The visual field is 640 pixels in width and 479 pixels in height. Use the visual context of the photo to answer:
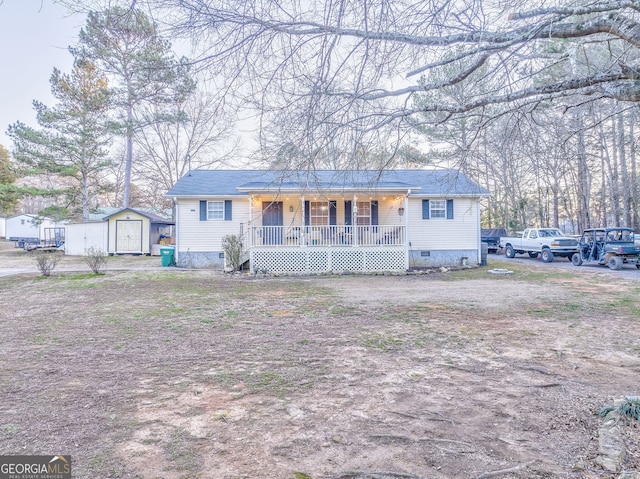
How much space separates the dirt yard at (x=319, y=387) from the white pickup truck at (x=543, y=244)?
9.76m

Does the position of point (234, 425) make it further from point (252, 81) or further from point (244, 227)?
point (244, 227)

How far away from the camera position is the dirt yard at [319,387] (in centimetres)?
217

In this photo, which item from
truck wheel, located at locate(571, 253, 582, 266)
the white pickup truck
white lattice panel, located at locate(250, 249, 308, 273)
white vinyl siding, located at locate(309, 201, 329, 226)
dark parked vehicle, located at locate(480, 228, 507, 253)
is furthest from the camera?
dark parked vehicle, located at locate(480, 228, 507, 253)

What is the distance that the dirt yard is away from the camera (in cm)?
217

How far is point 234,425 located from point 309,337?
2.42 metres

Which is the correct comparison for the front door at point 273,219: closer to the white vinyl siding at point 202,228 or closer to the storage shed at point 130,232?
the white vinyl siding at point 202,228

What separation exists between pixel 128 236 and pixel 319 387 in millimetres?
21036

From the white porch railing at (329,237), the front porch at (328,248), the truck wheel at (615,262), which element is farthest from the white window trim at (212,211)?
the truck wheel at (615,262)

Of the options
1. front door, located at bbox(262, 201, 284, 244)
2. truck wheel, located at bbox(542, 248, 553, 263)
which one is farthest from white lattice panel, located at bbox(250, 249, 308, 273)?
truck wheel, located at bbox(542, 248, 553, 263)

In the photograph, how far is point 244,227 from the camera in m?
14.7

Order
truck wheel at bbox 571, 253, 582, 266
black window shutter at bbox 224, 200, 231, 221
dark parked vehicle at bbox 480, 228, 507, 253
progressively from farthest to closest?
dark parked vehicle at bbox 480, 228, 507, 253, black window shutter at bbox 224, 200, 231, 221, truck wheel at bbox 571, 253, 582, 266

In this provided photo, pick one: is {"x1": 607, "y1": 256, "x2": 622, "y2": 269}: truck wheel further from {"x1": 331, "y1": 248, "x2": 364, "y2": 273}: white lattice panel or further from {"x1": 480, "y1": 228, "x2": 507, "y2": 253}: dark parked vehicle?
{"x1": 331, "y1": 248, "x2": 364, "y2": 273}: white lattice panel

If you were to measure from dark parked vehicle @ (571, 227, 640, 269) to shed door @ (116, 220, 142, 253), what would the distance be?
22111 millimetres

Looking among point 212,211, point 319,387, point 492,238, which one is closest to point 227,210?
point 212,211
